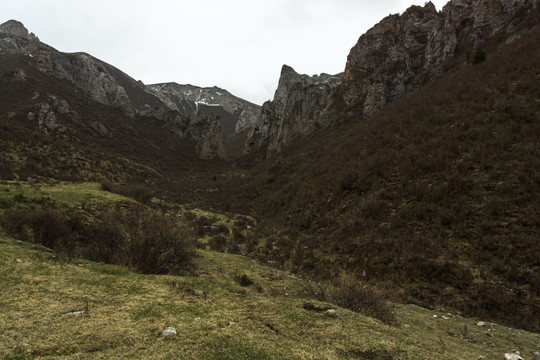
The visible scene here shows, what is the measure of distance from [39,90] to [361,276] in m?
85.6

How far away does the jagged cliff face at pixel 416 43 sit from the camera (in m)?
41.7

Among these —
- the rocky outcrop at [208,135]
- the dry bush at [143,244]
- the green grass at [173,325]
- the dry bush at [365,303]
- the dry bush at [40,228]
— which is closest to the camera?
the green grass at [173,325]

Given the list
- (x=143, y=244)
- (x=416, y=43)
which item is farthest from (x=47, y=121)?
(x=416, y=43)

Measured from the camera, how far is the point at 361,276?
12180 millimetres

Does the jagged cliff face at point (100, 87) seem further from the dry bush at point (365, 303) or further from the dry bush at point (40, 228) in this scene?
the dry bush at point (365, 303)

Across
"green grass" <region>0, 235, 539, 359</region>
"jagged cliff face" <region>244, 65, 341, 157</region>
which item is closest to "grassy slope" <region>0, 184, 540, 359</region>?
"green grass" <region>0, 235, 539, 359</region>

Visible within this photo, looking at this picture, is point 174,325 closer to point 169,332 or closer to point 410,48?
point 169,332

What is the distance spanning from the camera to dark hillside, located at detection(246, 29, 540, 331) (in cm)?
1012

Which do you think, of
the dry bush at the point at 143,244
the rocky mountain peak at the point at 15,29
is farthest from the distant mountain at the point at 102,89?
the dry bush at the point at 143,244

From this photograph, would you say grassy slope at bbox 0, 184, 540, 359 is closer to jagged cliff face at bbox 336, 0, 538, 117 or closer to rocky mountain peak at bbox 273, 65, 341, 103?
jagged cliff face at bbox 336, 0, 538, 117

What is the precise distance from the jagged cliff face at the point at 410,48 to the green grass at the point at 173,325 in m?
44.8

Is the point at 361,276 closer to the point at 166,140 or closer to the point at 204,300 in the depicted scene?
the point at 204,300

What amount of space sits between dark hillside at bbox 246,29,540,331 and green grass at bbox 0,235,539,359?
10.0 ft

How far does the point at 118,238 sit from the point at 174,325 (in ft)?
19.8
